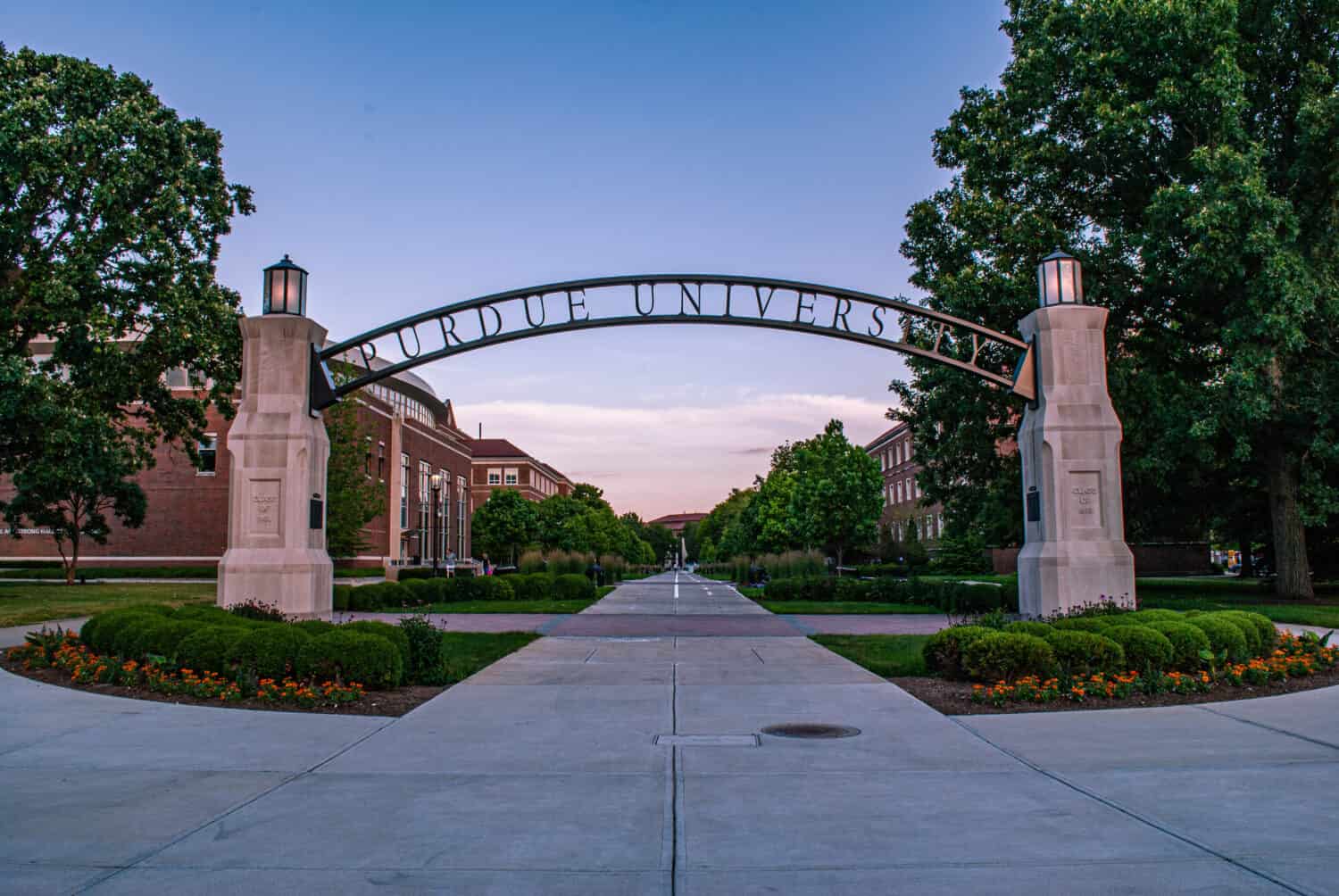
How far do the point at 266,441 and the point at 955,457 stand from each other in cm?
1833

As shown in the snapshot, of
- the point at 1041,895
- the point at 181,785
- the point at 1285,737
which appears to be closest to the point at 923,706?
the point at 1285,737

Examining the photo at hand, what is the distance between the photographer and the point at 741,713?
353 inches

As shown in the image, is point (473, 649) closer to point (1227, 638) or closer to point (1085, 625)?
point (1085, 625)

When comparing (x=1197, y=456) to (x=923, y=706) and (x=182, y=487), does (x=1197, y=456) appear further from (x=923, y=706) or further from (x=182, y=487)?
(x=182, y=487)

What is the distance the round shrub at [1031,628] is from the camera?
10.5 m

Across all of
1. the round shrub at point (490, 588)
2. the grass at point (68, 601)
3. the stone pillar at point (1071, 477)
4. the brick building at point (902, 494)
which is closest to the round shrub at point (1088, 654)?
the stone pillar at point (1071, 477)

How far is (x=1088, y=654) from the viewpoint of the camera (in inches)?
392

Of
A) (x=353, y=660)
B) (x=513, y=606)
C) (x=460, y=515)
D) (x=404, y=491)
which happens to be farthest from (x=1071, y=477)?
(x=460, y=515)

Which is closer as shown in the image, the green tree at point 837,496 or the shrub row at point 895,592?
the shrub row at point 895,592

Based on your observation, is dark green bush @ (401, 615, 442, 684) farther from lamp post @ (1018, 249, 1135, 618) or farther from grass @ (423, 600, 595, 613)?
grass @ (423, 600, 595, 613)

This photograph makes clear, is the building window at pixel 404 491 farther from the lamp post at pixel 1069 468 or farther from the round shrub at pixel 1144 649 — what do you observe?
the round shrub at pixel 1144 649

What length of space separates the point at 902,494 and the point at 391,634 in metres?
73.2

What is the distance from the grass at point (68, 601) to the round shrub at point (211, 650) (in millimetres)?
8032

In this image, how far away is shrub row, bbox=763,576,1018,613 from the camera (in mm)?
21922
